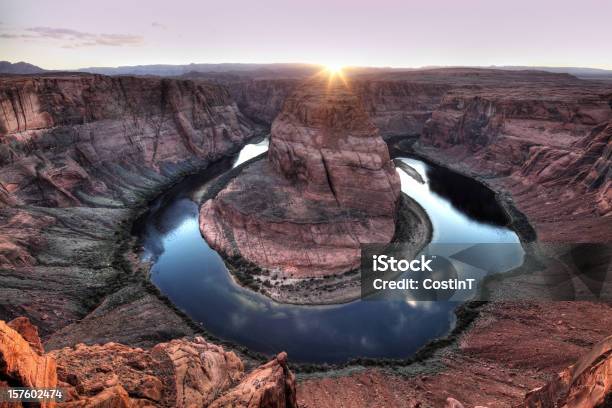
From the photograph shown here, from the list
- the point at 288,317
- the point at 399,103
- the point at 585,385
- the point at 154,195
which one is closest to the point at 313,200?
the point at 288,317

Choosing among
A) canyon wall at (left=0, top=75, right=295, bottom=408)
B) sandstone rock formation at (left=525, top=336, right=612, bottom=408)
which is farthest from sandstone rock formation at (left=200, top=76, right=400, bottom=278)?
sandstone rock formation at (left=525, top=336, right=612, bottom=408)

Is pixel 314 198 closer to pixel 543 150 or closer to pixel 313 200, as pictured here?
pixel 313 200

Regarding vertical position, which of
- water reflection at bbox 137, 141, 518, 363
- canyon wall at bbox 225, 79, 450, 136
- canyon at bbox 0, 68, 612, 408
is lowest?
water reflection at bbox 137, 141, 518, 363

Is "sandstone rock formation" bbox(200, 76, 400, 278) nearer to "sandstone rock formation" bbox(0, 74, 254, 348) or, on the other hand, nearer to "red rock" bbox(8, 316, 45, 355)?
"sandstone rock formation" bbox(0, 74, 254, 348)

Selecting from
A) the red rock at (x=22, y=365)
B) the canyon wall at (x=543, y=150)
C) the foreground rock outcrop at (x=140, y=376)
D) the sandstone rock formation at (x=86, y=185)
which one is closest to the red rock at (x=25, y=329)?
the foreground rock outcrop at (x=140, y=376)

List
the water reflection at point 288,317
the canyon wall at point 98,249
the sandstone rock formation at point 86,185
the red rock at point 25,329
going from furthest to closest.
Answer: the sandstone rock formation at point 86,185
the water reflection at point 288,317
the canyon wall at point 98,249
the red rock at point 25,329

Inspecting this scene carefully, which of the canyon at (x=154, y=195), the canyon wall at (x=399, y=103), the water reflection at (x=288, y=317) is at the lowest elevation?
the water reflection at (x=288, y=317)

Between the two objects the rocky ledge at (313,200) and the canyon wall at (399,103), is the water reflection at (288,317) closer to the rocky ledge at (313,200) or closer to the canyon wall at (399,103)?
the rocky ledge at (313,200)
